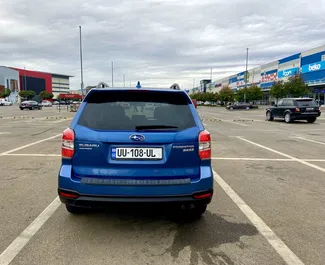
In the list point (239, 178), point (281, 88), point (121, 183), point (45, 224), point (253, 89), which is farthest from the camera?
point (253, 89)

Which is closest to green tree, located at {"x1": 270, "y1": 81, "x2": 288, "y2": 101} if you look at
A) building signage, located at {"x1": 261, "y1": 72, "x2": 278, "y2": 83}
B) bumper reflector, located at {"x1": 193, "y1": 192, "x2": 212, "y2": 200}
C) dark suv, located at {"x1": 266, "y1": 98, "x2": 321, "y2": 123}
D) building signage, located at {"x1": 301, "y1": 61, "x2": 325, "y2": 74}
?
building signage, located at {"x1": 301, "y1": 61, "x2": 325, "y2": 74}

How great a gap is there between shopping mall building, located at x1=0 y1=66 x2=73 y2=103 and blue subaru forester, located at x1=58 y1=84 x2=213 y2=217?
117971 mm

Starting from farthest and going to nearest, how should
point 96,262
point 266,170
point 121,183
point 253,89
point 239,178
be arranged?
point 253,89
point 266,170
point 239,178
point 121,183
point 96,262

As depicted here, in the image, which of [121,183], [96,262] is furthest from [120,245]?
[121,183]

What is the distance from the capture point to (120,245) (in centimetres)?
317

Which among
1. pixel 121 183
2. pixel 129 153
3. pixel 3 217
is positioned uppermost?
pixel 129 153

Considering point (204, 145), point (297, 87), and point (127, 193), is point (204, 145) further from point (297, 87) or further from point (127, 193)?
point (297, 87)

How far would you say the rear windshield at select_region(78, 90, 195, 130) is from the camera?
330 centimetres

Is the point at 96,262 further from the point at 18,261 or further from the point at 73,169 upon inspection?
the point at 73,169

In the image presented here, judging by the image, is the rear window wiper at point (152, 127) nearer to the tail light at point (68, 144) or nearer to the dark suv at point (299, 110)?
the tail light at point (68, 144)

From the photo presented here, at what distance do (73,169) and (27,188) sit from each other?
7.74 ft

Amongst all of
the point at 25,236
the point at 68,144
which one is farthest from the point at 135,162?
the point at 25,236

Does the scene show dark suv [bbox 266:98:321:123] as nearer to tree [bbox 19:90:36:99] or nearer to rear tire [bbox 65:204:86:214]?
rear tire [bbox 65:204:86:214]

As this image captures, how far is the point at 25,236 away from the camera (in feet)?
11.0
